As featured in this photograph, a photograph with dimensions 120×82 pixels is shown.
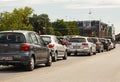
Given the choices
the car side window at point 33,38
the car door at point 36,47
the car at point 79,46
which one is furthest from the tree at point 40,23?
the car side window at point 33,38

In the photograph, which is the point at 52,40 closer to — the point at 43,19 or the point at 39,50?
the point at 39,50

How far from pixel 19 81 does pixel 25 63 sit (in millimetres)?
4390

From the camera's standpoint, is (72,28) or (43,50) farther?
(72,28)

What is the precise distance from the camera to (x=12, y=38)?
18938 millimetres

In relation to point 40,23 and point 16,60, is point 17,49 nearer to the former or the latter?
point 16,60

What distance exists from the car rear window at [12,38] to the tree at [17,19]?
10848 centimetres

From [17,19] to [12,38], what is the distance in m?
112

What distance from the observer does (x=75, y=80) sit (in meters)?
15.1

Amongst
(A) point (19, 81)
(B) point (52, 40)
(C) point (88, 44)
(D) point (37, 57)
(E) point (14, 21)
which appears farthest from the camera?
(E) point (14, 21)

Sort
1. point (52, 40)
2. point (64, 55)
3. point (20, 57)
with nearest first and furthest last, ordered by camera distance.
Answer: point (20, 57), point (52, 40), point (64, 55)

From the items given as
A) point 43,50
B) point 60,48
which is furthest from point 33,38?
point 60,48

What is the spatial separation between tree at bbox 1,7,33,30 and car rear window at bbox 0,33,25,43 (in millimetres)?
108480

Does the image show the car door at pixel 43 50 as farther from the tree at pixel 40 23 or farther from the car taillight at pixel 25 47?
the tree at pixel 40 23

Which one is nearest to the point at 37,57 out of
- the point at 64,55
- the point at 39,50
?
the point at 39,50
